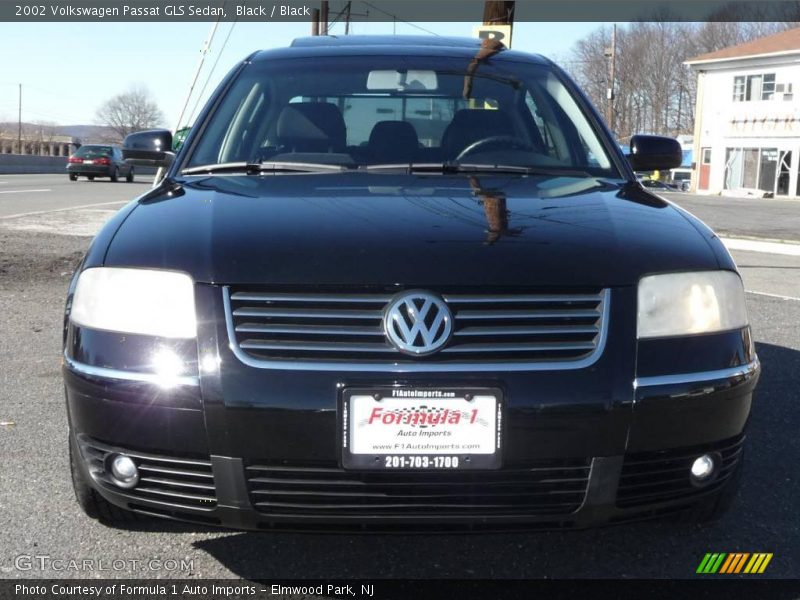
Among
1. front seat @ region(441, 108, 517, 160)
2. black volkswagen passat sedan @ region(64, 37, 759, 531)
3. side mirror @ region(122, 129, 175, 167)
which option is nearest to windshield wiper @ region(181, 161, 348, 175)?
front seat @ region(441, 108, 517, 160)

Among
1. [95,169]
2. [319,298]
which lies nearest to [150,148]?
[319,298]

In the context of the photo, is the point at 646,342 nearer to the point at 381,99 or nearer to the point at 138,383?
the point at 138,383

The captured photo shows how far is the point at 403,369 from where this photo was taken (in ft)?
7.56

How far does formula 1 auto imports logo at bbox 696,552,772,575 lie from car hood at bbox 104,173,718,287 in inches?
35.3

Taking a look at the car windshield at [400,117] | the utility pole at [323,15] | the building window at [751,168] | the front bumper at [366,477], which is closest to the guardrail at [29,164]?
the utility pole at [323,15]

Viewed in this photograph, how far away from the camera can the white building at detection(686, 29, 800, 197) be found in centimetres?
4362

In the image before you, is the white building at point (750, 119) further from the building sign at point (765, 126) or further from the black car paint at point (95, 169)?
the black car paint at point (95, 169)

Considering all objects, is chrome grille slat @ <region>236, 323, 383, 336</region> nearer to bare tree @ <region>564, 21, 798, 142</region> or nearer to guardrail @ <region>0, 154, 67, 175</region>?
guardrail @ <region>0, 154, 67, 175</region>

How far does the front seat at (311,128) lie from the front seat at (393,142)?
13cm

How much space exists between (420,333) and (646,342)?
579 mm

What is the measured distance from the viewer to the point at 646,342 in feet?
7.98

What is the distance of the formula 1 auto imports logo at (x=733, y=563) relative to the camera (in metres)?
2.81

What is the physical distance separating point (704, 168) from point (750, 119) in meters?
3.94
